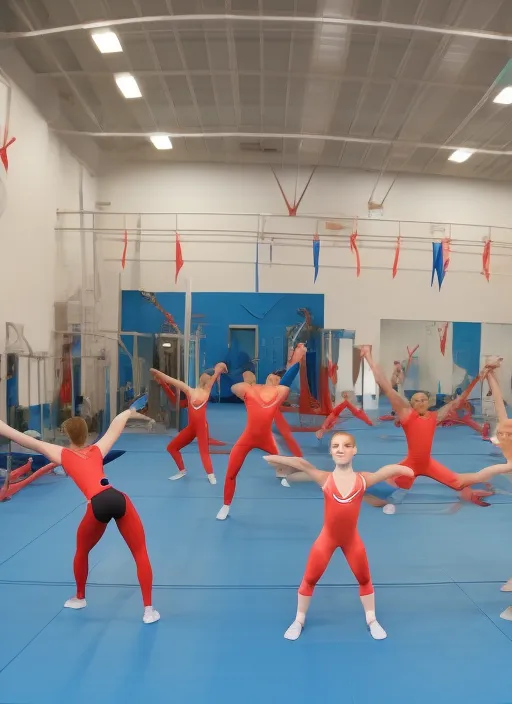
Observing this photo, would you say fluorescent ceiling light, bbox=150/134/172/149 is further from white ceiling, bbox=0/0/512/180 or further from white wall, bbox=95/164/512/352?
white wall, bbox=95/164/512/352

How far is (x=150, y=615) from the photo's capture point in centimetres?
316

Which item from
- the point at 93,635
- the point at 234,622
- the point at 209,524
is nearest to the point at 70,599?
the point at 93,635

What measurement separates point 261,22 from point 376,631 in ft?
25.1

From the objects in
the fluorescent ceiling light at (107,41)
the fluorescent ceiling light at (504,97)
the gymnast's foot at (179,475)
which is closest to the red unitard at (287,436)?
the gymnast's foot at (179,475)

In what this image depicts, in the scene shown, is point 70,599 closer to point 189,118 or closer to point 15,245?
point 15,245

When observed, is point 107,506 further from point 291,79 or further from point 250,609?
point 291,79

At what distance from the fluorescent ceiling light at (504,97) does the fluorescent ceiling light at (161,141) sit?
5845mm

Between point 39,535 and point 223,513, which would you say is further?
point 223,513

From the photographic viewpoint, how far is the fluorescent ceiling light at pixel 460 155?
10.4 metres

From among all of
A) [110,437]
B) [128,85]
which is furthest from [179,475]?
[128,85]

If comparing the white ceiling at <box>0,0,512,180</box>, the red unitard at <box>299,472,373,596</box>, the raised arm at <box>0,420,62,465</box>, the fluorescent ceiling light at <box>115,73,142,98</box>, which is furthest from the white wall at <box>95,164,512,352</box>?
the red unitard at <box>299,472,373,596</box>

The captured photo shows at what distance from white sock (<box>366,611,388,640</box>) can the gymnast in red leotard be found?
2123mm

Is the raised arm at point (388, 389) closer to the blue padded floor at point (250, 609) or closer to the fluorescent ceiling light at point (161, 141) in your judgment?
the blue padded floor at point (250, 609)

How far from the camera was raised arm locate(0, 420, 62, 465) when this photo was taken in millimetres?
3039
